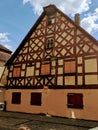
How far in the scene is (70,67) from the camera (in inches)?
725

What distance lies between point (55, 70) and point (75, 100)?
11.8 feet

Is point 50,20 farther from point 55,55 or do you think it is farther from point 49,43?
point 55,55

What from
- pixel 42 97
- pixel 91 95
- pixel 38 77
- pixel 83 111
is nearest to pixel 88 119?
pixel 83 111

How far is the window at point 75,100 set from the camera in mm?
17312

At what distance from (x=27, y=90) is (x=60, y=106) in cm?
445

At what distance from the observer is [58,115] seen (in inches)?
723

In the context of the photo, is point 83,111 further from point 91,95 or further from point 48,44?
point 48,44

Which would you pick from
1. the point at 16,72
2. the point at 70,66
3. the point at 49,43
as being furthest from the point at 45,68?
the point at 16,72

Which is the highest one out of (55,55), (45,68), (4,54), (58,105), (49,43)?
(4,54)

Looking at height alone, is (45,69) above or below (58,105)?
above

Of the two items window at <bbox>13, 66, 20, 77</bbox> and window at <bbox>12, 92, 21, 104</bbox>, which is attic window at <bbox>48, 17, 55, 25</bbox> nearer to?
window at <bbox>13, 66, 20, 77</bbox>

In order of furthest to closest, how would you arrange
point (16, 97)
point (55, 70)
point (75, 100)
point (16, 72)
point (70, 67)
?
point (16, 72) → point (16, 97) → point (55, 70) → point (70, 67) → point (75, 100)

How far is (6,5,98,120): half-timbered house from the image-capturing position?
56.5 feet

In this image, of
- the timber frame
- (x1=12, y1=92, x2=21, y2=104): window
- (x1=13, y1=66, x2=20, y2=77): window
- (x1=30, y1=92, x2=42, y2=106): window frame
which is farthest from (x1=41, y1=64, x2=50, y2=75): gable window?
(x1=12, y1=92, x2=21, y2=104): window
